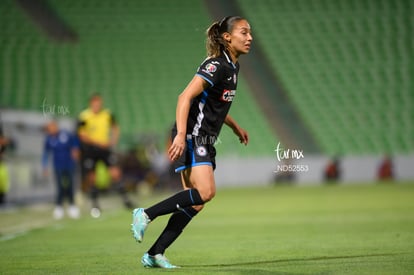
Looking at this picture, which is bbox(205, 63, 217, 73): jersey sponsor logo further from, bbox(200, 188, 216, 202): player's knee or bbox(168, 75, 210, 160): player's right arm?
bbox(200, 188, 216, 202): player's knee

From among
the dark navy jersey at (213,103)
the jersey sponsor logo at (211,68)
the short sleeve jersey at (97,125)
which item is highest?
the jersey sponsor logo at (211,68)

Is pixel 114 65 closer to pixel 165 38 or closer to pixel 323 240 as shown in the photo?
pixel 165 38

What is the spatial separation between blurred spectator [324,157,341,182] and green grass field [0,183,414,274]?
1163cm

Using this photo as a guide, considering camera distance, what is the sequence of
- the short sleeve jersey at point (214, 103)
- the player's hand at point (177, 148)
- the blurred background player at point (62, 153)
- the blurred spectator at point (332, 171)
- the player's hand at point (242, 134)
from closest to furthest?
the player's hand at point (177, 148)
the short sleeve jersey at point (214, 103)
the player's hand at point (242, 134)
the blurred background player at point (62, 153)
the blurred spectator at point (332, 171)

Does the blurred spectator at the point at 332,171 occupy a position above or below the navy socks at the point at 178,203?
below

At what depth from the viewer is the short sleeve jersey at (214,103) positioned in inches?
266

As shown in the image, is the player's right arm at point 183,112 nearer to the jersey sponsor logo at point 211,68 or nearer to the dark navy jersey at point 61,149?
the jersey sponsor logo at point 211,68

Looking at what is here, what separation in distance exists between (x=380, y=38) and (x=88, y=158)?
18.7m

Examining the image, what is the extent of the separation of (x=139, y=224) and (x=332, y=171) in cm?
2164

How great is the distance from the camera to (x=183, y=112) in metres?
6.43

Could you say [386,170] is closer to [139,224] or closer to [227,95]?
[227,95]

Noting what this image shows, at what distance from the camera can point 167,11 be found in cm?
3247

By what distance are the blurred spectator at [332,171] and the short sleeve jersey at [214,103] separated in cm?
2127

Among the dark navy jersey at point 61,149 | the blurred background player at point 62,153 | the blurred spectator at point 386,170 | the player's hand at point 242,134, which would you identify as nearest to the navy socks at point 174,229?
the player's hand at point 242,134
